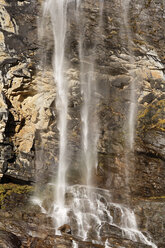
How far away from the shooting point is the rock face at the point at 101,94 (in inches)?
457

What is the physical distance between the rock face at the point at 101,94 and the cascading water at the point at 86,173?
0.28m

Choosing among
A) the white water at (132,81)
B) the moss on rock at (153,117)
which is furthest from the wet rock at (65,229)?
the moss on rock at (153,117)

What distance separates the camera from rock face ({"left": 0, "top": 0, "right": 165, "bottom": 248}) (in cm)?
1161

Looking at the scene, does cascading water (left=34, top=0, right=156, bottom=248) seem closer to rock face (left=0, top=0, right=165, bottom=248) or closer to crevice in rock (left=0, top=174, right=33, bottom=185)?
rock face (left=0, top=0, right=165, bottom=248)

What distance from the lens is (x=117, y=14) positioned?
42.2ft

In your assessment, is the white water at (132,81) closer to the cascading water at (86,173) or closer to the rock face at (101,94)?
the rock face at (101,94)

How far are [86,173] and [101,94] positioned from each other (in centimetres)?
405

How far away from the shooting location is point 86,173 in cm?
1251

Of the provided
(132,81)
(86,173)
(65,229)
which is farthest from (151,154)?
(65,229)

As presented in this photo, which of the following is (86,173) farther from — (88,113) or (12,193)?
(12,193)

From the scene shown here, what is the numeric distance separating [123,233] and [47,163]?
200 inches

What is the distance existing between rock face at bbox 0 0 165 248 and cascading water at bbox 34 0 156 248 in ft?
0.91

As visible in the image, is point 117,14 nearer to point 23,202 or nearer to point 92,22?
point 92,22

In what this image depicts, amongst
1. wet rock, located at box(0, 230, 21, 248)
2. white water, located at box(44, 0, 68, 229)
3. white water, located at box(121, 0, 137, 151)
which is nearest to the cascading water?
white water, located at box(44, 0, 68, 229)
